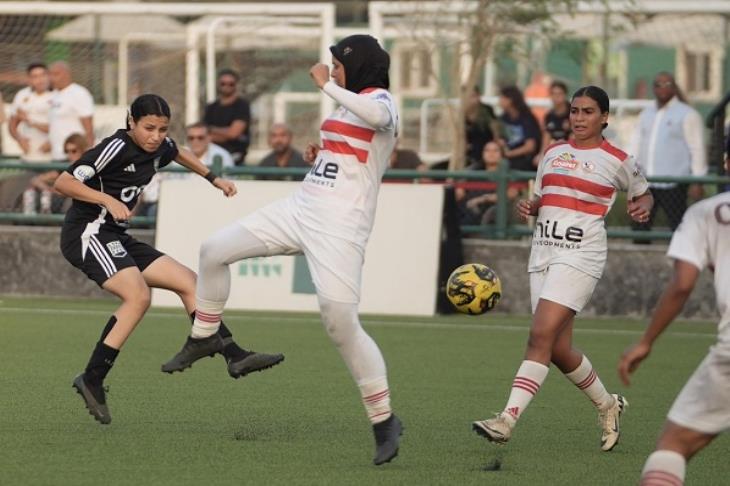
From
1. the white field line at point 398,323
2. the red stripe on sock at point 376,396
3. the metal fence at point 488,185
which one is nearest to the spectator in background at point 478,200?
the metal fence at point 488,185

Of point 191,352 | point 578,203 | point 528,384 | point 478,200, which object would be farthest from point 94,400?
point 478,200

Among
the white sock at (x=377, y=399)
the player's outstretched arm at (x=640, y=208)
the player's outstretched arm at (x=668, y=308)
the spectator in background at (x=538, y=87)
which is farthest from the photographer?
the spectator in background at (x=538, y=87)

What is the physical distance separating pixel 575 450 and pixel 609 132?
15.1 metres

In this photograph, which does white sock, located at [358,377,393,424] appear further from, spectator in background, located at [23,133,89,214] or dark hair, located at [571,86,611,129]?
spectator in background, located at [23,133,89,214]

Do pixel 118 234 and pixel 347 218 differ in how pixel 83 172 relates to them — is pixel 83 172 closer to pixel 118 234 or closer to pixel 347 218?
pixel 118 234

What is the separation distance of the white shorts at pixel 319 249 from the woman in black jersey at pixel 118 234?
0.95 m

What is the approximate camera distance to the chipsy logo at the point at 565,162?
29.7ft

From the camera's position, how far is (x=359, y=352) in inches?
314

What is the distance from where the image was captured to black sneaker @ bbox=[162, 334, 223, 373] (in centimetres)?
866

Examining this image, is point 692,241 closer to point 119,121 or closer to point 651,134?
point 651,134

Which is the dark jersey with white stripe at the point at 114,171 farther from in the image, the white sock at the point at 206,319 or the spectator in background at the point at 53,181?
the spectator in background at the point at 53,181

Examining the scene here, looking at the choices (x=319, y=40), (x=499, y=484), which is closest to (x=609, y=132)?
(x=319, y=40)

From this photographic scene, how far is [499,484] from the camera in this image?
7.70 m

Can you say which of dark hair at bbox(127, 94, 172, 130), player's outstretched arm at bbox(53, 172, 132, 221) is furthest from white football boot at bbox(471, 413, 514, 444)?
dark hair at bbox(127, 94, 172, 130)
